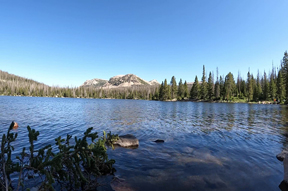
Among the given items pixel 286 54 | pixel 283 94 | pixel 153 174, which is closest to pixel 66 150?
pixel 153 174

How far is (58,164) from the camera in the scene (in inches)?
178

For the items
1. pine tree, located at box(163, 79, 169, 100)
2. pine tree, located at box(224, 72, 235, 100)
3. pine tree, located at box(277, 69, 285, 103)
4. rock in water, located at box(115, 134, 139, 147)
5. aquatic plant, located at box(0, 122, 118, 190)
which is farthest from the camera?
pine tree, located at box(163, 79, 169, 100)

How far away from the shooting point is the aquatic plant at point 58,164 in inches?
168

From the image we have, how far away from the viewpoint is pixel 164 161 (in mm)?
10203

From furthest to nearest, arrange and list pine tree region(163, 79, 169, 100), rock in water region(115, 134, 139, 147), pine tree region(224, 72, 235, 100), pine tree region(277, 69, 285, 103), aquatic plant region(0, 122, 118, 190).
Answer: pine tree region(163, 79, 169, 100) < pine tree region(224, 72, 235, 100) < pine tree region(277, 69, 285, 103) < rock in water region(115, 134, 139, 147) < aquatic plant region(0, 122, 118, 190)

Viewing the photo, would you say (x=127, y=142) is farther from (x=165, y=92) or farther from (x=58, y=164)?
(x=165, y=92)

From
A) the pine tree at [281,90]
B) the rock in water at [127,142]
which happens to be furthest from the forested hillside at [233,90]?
the rock in water at [127,142]

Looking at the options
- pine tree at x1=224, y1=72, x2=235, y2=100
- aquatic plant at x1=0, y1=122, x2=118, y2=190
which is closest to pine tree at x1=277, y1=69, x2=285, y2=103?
pine tree at x1=224, y1=72, x2=235, y2=100

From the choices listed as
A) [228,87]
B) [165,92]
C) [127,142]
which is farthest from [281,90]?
[127,142]

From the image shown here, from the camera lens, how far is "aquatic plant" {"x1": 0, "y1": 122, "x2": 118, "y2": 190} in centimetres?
426

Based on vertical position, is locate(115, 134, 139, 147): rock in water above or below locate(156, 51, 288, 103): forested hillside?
below

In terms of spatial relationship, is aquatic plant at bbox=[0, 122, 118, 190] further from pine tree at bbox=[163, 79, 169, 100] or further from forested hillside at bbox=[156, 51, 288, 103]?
pine tree at bbox=[163, 79, 169, 100]

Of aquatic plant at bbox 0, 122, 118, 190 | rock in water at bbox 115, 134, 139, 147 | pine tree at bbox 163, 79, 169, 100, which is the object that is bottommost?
rock in water at bbox 115, 134, 139, 147

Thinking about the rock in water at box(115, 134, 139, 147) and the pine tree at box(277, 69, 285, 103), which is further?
the pine tree at box(277, 69, 285, 103)
